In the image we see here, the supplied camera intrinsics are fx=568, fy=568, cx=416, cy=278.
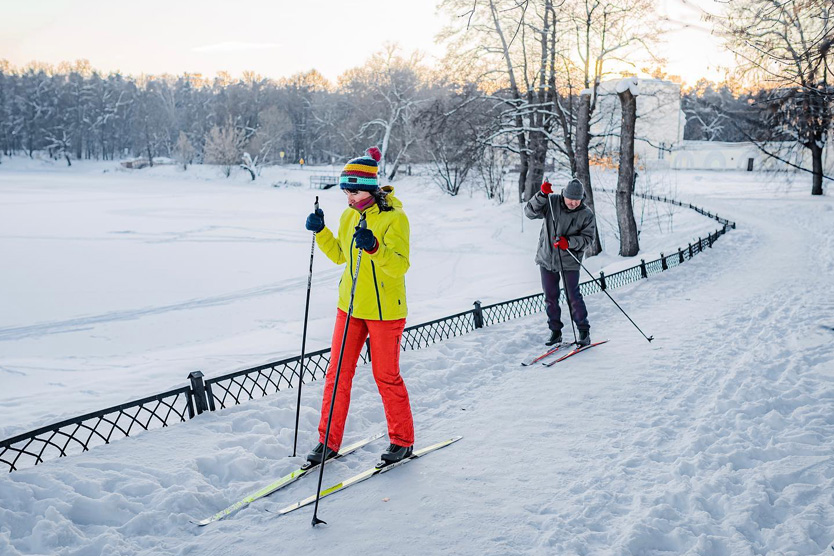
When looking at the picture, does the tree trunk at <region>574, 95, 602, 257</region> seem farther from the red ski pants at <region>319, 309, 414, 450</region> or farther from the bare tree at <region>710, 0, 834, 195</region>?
the red ski pants at <region>319, 309, 414, 450</region>

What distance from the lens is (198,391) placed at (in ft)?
15.1

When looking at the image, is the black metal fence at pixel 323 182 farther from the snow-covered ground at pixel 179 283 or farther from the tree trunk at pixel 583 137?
the tree trunk at pixel 583 137

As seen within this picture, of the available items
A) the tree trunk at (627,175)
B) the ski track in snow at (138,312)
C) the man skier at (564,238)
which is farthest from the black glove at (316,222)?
the tree trunk at (627,175)

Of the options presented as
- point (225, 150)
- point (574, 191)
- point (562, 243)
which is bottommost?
point (562, 243)

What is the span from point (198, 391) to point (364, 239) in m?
2.22

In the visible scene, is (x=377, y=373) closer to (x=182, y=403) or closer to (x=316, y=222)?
(x=316, y=222)

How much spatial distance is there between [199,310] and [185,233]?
12.4 meters

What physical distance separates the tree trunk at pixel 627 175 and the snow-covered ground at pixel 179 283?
0.76 m

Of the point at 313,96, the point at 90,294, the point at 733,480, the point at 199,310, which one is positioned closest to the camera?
the point at 733,480

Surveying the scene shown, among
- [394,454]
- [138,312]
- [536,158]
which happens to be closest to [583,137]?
[536,158]

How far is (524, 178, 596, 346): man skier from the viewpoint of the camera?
21.0ft

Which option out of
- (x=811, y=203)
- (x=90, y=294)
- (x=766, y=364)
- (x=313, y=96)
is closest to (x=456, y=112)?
(x=90, y=294)

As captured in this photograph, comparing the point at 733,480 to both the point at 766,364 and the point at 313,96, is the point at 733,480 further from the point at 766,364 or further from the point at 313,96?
the point at 313,96

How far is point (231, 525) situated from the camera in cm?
324
